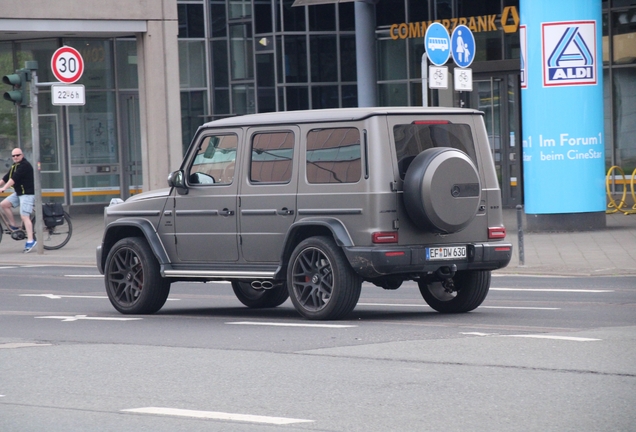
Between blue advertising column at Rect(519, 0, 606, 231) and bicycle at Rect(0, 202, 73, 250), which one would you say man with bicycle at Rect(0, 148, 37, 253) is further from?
blue advertising column at Rect(519, 0, 606, 231)

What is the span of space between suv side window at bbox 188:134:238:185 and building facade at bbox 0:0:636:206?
50.5 feet

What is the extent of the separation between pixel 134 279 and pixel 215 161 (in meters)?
1.51

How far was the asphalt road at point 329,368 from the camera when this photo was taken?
256 inches

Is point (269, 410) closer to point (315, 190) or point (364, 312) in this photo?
point (315, 190)

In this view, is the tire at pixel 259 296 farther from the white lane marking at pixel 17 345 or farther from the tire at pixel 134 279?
the white lane marking at pixel 17 345

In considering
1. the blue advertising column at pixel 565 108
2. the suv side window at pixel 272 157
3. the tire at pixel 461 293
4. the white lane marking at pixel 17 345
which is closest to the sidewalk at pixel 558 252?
the blue advertising column at pixel 565 108

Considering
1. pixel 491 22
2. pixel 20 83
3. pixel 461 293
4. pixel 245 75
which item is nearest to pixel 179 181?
pixel 461 293

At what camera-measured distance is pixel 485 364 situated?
8.06 meters

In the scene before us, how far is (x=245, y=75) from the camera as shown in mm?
36094

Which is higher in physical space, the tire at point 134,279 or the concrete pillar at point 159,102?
the concrete pillar at point 159,102

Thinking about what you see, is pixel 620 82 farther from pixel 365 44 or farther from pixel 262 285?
pixel 262 285

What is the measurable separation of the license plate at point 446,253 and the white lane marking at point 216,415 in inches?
169

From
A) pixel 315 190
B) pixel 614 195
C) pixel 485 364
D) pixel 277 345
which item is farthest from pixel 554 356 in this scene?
pixel 614 195

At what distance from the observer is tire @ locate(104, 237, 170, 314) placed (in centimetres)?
1205
